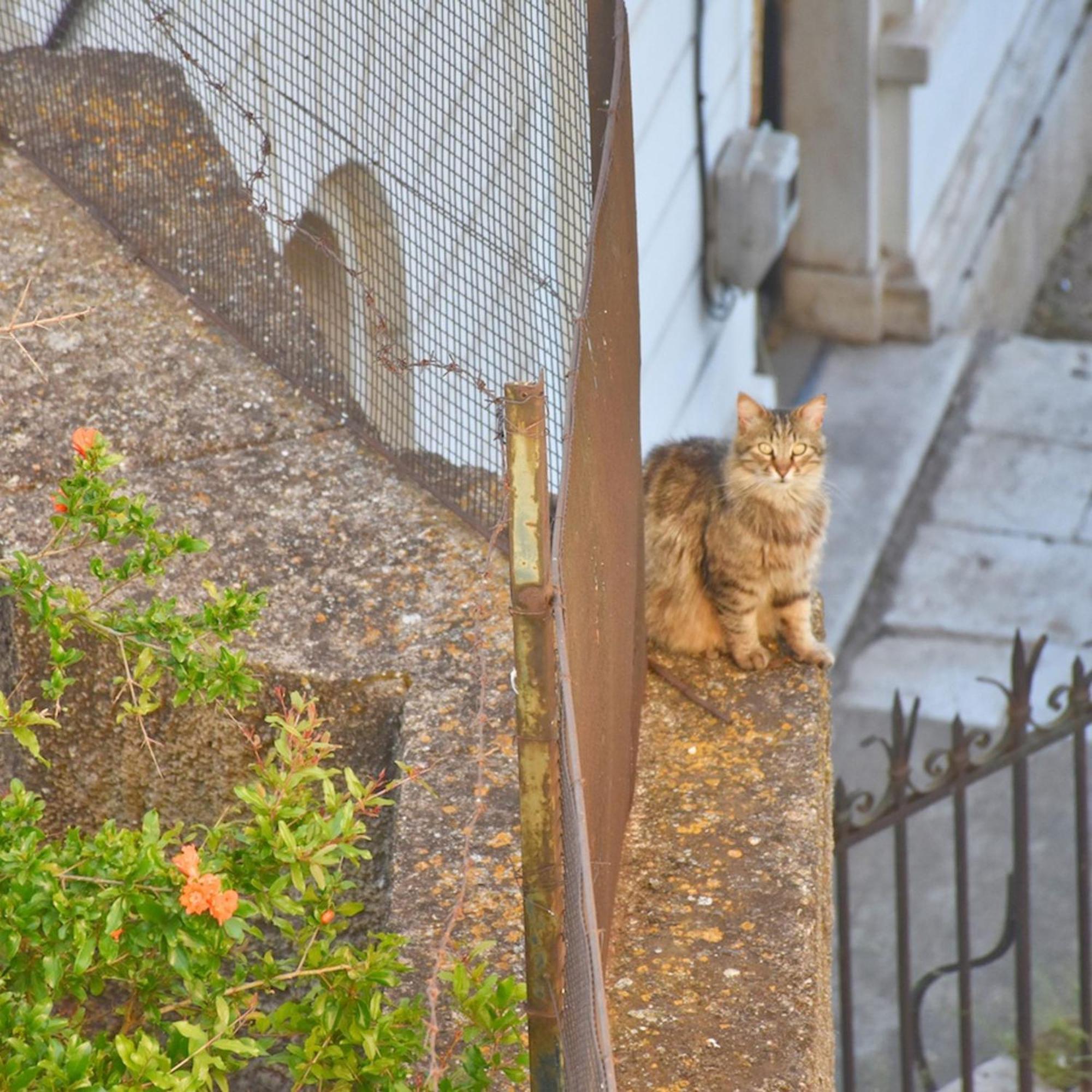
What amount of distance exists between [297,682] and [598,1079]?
3.74ft

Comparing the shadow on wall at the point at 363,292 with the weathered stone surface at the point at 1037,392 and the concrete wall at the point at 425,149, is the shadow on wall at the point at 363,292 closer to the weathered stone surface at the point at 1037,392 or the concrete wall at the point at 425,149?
the concrete wall at the point at 425,149

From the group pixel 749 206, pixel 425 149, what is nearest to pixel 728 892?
pixel 425 149

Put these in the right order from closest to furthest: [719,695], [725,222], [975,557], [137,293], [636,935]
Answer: [636,935] < [719,695] < [137,293] < [725,222] < [975,557]

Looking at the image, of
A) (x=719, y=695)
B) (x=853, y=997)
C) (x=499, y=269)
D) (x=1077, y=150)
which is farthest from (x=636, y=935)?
(x=1077, y=150)

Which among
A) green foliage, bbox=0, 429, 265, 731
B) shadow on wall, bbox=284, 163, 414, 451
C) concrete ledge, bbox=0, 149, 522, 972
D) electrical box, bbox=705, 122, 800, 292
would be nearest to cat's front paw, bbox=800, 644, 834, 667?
concrete ledge, bbox=0, 149, 522, 972

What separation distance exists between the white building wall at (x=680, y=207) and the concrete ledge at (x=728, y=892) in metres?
2.49

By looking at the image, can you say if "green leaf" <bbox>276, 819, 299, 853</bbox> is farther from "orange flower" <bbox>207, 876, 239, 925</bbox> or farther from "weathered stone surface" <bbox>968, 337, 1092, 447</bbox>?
"weathered stone surface" <bbox>968, 337, 1092, 447</bbox>

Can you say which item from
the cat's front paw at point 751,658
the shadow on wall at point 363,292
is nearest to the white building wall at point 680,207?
the shadow on wall at point 363,292

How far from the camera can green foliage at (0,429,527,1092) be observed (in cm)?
187

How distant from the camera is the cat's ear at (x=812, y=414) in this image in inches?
143

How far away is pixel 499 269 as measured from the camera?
342cm

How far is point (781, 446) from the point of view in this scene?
11.5 feet

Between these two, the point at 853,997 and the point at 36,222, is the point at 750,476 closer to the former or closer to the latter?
the point at 36,222

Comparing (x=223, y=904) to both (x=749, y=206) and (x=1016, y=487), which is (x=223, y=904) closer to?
(x=749, y=206)
